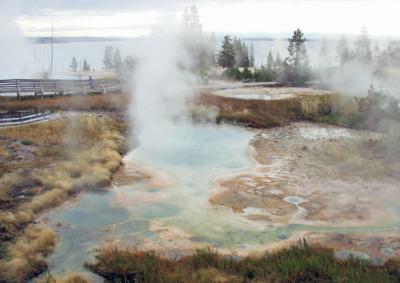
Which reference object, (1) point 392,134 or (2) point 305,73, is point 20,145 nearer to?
(1) point 392,134

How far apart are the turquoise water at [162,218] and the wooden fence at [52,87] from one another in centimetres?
1007

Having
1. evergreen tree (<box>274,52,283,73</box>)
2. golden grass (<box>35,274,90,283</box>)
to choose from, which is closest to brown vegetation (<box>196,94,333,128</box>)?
golden grass (<box>35,274,90,283</box>)

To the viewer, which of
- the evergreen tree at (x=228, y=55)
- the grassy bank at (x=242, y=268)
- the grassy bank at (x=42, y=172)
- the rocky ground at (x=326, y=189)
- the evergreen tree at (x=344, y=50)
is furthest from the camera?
the evergreen tree at (x=228, y=55)

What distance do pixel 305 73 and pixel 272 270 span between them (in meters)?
29.1

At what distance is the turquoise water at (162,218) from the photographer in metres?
8.00

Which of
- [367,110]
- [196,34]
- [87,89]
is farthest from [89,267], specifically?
[196,34]

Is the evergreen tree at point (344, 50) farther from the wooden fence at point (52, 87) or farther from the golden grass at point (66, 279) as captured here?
the golden grass at point (66, 279)

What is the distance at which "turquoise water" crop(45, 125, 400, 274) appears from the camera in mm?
8000

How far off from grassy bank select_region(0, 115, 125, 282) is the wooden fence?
527 cm

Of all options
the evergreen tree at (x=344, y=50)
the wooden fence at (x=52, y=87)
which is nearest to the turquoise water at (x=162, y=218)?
the wooden fence at (x=52, y=87)

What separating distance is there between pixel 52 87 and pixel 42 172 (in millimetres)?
11532

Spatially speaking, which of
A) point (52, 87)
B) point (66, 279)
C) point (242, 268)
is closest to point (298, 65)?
point (52, 87)

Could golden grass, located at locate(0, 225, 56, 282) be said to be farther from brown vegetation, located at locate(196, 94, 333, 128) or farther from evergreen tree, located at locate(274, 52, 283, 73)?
evergreen tree, located at locate(274, 52, 283, 73)

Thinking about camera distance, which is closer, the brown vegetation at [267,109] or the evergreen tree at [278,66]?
the brown vegetation at [267,109]
